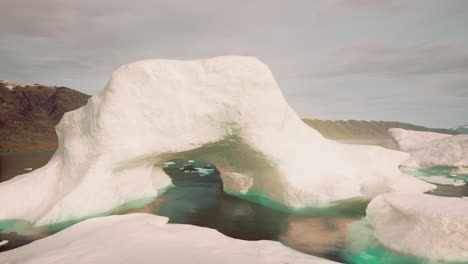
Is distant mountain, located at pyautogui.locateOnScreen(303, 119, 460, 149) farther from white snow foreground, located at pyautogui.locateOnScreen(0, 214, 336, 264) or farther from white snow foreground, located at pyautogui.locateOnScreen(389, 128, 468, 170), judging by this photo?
white snow foreground, located at pyautogui.locateOnScreen(0, 214, 336, 264)

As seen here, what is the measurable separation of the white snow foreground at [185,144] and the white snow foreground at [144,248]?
3.04m

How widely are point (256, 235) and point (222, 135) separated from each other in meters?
4.91

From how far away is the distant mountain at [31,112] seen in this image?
70.6m

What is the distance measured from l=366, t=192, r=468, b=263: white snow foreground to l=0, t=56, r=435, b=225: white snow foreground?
9.66 ft

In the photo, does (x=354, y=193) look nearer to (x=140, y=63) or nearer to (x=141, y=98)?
(x=141, y=98)

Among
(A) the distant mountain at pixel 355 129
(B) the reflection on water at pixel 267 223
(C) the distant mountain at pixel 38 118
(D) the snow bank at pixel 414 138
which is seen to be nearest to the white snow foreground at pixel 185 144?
(B) the reflection on water at pixel 267 223

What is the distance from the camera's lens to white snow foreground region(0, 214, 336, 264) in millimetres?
4781

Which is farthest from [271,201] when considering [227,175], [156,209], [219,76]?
[219,76]

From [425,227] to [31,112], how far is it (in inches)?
5261

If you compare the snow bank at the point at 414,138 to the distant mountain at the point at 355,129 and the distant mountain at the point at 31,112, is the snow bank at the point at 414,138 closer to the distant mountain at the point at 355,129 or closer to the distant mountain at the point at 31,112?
the distant mountain at the point at 31,112

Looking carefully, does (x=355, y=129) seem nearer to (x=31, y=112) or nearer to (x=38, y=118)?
(x=38, y=118)

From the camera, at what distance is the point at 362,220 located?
9.30m

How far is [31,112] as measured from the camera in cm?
10225

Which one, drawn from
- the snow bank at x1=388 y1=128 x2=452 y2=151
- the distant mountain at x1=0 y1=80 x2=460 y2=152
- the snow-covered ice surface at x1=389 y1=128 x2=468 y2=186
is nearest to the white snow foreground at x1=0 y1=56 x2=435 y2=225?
the snow-covered ice surface at x1=389 y1=128 x2=468 y2=186
